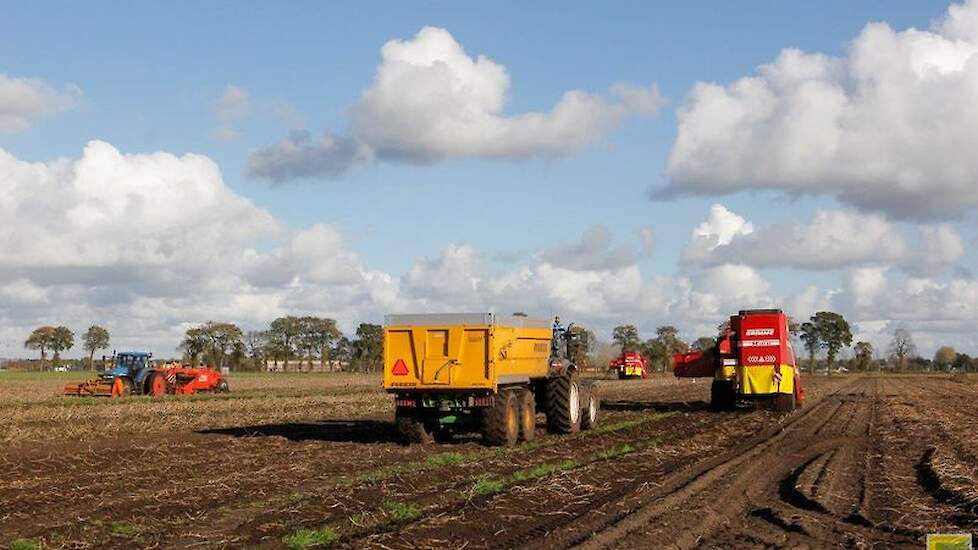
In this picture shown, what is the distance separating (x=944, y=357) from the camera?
155 m

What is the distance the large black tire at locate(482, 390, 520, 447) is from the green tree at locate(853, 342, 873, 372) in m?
121

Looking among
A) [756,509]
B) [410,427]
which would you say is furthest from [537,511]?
[410,427]

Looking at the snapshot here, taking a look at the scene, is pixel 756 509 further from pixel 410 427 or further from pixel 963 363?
pixel 963 363

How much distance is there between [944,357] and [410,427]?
155 m

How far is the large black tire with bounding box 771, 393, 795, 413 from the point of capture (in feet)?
99.3

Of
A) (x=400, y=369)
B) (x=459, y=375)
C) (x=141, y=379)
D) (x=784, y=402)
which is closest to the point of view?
(x=459, y=375)

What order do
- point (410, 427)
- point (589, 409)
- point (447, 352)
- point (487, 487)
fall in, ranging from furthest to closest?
point (589, 409) < point (410, 427) < point (447, 352) < point (487, 487)

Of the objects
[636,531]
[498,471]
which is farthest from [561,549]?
[498,471]

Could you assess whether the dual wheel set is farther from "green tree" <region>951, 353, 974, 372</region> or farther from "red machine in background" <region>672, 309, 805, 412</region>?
"green tree" <region>951, 353, 974, 372</region>

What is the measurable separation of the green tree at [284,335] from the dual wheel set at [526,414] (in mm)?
101110

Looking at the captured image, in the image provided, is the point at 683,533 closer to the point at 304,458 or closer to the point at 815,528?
the point at 815,528

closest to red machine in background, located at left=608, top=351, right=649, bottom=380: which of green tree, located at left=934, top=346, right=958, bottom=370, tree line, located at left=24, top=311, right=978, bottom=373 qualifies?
tree line, located at left=24, top=311, right=978, bottom=373

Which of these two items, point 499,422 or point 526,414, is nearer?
point 499,422

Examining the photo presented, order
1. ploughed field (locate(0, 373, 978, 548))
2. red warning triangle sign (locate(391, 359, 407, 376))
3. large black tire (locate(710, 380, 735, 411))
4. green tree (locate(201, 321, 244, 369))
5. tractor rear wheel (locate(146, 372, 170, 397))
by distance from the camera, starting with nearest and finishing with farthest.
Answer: ploughed field (locate(0, 373, 978, 548))
red warning triangle sign (locate(391, 359, 407, 376))
large black tire (locate(710, 380, 735, 411))
tractor rear wheel (locate(146, 372, 170, 397))
green tree (locate(201, 321, 244, 369))
